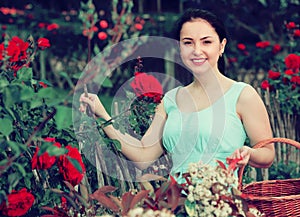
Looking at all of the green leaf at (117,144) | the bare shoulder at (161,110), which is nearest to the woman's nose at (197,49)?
the bare shoulder at (161,110)

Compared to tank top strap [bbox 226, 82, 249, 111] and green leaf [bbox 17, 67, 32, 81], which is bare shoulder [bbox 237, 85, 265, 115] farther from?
green leaf [bbox 17, 67, 32, 81]

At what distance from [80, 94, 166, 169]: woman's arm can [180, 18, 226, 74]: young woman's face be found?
30 cm

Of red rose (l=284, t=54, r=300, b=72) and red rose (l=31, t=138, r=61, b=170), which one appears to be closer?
red rose (l=31, t=138, r=61, b=170)

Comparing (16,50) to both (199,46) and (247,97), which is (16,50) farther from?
(247,97)

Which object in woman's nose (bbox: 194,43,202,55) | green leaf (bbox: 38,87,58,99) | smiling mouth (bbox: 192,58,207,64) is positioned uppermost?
woman's nose (bbox: 194,43,202,55)

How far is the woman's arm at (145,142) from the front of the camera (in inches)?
97.7

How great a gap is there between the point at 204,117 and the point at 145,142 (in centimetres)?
28

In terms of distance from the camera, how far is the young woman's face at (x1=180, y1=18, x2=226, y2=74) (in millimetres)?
2398

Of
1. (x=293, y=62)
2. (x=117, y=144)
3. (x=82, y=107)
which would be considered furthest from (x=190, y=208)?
(x=293, y=62)

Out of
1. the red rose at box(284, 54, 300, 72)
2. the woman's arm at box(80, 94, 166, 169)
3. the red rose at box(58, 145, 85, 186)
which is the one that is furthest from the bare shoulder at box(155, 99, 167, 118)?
the red rose at box(284, 54, 300, 72)

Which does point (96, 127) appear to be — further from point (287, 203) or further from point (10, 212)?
point (287, 203)

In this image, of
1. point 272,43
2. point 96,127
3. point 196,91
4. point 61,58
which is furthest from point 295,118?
point 61,58

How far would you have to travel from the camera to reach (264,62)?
20.9 feet

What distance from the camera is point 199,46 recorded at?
2.39 m
